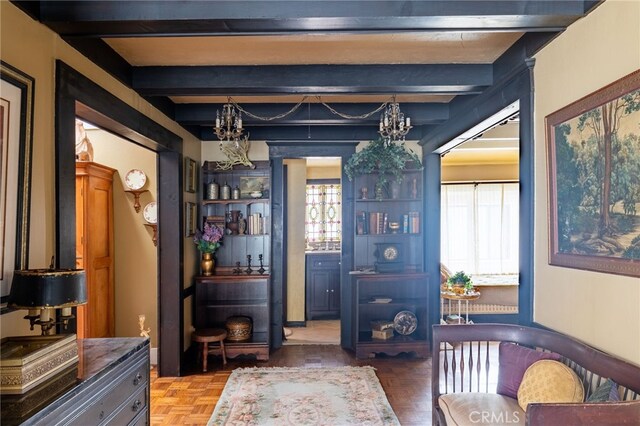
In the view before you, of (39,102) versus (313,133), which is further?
(313,133)

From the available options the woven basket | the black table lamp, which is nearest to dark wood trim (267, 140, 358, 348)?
the woven basket

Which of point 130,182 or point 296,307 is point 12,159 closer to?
point 130,182

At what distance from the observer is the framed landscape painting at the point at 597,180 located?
5.74 ft

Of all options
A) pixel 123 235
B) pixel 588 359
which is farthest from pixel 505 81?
pixel 123 235

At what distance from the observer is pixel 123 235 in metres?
4.55

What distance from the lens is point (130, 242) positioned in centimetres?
A: 455

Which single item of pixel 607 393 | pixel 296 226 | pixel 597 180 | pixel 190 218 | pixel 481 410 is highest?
pixel 597 180

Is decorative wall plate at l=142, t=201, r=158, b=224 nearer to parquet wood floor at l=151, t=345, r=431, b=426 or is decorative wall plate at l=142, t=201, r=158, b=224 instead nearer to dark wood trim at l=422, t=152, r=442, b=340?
parquet wood floor at l=151, t=345, r=431, b=426

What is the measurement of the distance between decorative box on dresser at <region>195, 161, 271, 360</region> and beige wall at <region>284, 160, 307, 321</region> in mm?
950

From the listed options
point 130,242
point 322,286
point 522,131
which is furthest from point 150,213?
point 522,131

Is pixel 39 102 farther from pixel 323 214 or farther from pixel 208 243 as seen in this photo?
pixel 323 214

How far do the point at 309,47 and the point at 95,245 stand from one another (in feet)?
9.46

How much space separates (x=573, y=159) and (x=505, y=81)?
1016mm

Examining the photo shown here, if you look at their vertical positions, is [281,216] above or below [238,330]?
above
